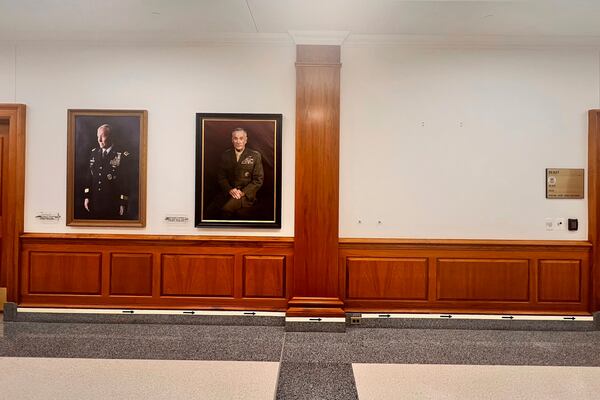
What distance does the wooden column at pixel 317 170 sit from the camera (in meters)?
3.82

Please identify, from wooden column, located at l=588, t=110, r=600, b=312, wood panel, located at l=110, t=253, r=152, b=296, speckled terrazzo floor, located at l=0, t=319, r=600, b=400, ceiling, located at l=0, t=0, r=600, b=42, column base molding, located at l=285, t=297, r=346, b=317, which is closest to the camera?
speckled terrazzo floor, located at l=0, t=319, r=600, b=400

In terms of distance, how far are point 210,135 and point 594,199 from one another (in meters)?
4.31

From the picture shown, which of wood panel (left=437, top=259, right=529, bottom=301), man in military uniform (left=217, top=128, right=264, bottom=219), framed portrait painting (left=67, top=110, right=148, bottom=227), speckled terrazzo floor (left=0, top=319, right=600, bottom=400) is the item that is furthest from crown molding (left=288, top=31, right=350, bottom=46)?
speckled terrazzo floor (left=0, top=319, right=600, bottom=400)

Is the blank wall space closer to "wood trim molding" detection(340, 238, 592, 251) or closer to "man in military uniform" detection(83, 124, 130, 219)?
"man in military uniform" detection(83, 124, 130, 219)

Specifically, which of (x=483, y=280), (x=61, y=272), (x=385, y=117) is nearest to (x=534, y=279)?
(x=483, y=280)

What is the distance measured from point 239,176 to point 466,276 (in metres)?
2.76

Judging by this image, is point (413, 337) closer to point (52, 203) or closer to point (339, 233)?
point (339, 233)

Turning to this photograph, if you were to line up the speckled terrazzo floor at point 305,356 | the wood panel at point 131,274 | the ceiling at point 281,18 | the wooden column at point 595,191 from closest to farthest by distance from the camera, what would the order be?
1. the speckled terrazzo floor at point 305,356
2. the ceiling at point 281,18
3. the wooden column at point 595,191
4. the wood panel at point 131,274

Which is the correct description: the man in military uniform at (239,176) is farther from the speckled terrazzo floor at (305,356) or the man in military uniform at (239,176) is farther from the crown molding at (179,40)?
the speckled terrazzo floor at (305,356)

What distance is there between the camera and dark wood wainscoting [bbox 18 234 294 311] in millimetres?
3938

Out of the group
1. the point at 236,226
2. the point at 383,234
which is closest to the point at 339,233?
the point at 383,234

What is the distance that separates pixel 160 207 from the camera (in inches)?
157

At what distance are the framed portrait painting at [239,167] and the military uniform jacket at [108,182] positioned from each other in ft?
2.73

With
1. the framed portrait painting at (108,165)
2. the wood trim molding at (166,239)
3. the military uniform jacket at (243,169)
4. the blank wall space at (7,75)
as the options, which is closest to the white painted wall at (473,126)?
the military uniform jacket at (243,169)
